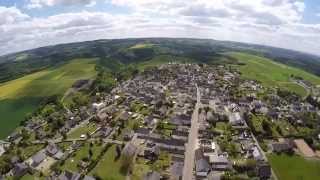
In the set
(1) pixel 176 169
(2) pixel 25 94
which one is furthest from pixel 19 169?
(2) pixel 25 94

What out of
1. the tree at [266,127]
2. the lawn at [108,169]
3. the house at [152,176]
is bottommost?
the lawn at [108,169]

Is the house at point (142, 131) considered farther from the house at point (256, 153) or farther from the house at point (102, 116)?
the house at point (256, 153)

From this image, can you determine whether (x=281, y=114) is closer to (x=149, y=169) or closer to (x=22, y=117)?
(x=149, y=169)

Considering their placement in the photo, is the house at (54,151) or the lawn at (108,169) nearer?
the lawn at (108,169)

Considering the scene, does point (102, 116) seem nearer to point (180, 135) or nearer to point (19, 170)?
point (180, 135)

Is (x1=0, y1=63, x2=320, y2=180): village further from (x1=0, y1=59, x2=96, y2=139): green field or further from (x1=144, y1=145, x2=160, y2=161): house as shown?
(x1=0, y1=59, x2=96, y2=139): green field

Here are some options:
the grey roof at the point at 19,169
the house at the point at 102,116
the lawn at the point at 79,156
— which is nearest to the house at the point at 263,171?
the lawn at the point at 79,156

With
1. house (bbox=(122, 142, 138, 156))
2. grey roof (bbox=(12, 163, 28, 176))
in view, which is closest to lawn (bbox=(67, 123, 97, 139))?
grey roof (bbox=(12, 163, 28, 176))
